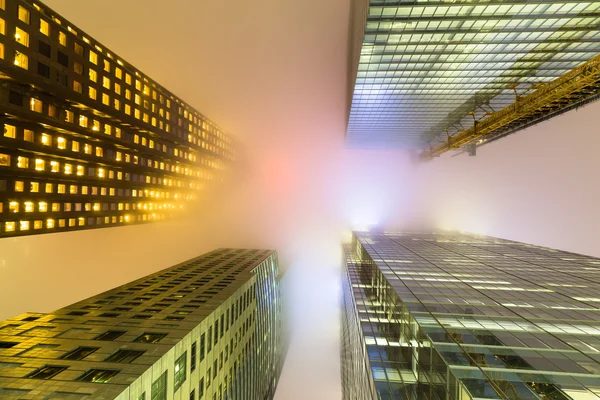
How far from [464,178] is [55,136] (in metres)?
118

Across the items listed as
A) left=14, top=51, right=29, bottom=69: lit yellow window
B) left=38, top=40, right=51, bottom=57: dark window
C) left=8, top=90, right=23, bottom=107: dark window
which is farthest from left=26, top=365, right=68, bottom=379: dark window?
left=38, top=40, right=51, bottom=57: dark window

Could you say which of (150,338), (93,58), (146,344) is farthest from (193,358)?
(93,58)

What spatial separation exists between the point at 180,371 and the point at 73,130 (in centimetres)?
4271

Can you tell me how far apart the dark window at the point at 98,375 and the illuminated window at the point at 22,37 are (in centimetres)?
3908

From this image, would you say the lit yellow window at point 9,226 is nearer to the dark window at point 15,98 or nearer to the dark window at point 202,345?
the dark window at point 15,98

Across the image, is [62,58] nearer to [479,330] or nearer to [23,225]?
[23,225]

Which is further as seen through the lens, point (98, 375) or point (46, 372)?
point (98, 375)

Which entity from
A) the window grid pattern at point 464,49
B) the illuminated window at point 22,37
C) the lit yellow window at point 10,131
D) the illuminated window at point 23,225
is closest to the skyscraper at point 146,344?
the illuminated window at point 23,225

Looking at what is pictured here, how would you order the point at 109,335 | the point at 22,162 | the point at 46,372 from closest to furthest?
the point at 46,372
the point at 109,335
the point at 22,162

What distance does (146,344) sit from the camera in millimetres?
32062

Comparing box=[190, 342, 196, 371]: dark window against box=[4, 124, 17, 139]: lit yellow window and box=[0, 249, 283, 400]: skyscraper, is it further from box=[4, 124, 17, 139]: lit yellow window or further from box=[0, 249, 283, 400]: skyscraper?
box=[4, 124, 17, 139]: lit yellow window

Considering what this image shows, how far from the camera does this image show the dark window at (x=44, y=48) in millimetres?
42219

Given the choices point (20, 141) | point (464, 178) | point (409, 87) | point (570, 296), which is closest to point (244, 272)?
point (20, 141)

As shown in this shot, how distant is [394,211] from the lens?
120 meters
